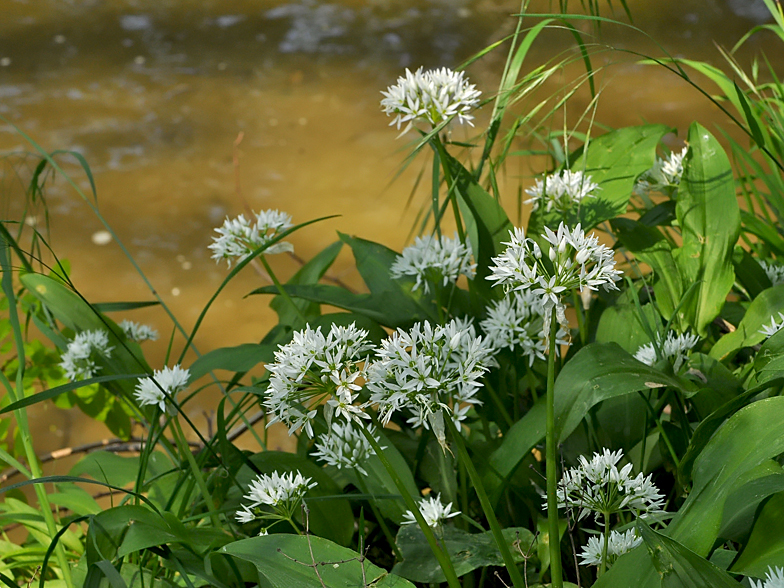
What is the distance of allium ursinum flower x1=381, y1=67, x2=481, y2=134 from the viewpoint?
2.40ft

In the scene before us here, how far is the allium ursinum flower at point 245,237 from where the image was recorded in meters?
0.80

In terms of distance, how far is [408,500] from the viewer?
1.59ft

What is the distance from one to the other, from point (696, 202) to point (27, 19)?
3.72 m

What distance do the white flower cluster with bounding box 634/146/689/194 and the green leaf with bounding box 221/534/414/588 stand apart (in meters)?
0.63

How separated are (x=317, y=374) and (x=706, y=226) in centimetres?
57

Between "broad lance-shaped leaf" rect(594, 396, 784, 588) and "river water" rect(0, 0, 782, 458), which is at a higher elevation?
"river water" rect(0, 0, 782, 458)

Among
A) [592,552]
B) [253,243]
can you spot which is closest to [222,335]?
[253,243]

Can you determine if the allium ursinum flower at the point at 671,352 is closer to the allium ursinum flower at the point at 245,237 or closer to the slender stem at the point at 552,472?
the slender stem at the point at 552,472

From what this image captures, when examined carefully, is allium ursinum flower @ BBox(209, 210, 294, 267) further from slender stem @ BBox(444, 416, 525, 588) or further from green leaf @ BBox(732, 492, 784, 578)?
green leaf @ BBox(732, 492, 784, 578)

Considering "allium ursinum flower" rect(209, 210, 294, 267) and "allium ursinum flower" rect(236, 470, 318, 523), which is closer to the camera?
"allium ursinum flower" rect(236, 470, 318, 523)

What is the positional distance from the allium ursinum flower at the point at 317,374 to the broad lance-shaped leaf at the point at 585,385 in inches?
7.8

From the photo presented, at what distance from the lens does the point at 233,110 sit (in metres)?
2.92

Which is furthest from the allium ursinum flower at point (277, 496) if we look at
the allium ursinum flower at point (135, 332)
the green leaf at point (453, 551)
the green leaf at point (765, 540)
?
the allium ursinum flower at point (135, 332)

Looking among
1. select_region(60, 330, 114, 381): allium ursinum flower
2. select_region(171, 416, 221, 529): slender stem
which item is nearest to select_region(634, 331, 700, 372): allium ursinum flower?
select_region(171, 416, 221, 529): slender stem
